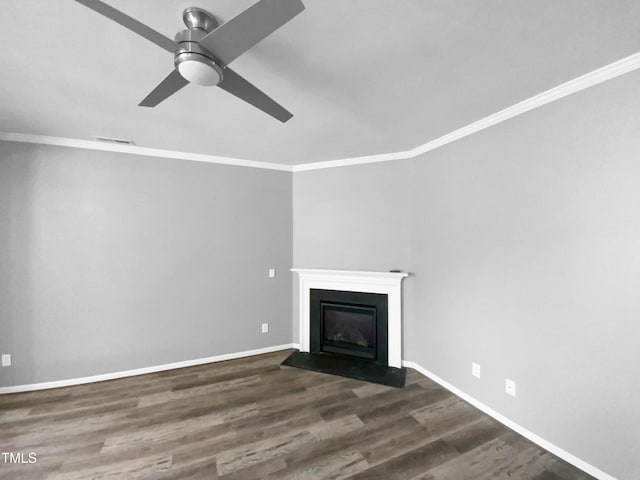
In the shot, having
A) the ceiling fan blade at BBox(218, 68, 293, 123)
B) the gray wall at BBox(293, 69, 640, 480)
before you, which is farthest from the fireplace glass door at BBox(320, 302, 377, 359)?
the ceiling fan blade at BBox(218, 68, 293, 123)

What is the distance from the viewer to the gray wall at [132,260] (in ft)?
8.16

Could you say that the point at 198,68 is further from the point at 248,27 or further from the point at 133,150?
the point at 133,150

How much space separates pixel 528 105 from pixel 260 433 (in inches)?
130

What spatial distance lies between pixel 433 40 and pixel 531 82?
2.99 feet

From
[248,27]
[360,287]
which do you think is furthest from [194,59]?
[360,287]

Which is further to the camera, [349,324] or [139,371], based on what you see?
[349,324]

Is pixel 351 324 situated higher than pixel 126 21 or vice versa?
pixel 126 21

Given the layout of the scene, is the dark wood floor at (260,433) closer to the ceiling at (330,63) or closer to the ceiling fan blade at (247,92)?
the ceiling fan blade at (247,92)

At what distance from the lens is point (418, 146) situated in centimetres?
284

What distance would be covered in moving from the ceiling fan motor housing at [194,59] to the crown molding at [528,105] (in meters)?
2.19

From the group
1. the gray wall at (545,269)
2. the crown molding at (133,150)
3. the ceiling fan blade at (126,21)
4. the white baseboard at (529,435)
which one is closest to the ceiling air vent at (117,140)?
the crown molding at (133,150)

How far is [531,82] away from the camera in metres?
1.67

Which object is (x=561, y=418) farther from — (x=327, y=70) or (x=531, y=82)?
(x=327, y=70)

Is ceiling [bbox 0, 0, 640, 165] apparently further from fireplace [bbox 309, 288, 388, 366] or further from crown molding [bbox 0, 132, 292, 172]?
fireplace [bbox 309, 288, 388, 366]
